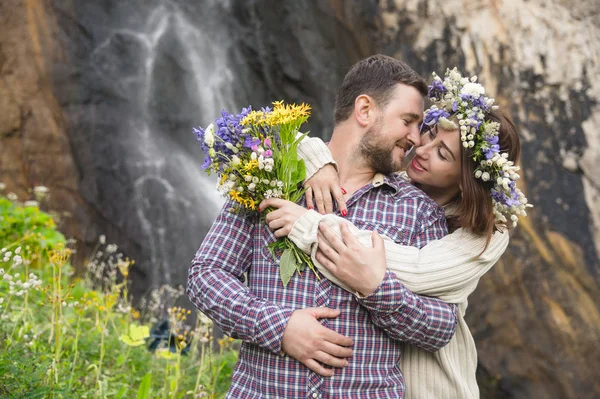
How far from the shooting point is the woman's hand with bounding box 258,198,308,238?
2.20 m

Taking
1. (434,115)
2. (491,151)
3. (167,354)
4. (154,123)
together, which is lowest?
(167,354)

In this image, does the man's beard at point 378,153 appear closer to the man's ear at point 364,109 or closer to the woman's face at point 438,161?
the man's ear at point 364,109

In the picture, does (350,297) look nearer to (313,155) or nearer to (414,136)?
(313,155)

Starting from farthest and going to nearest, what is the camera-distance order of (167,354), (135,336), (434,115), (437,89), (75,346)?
(167,354) → (135,336) → (75,346) → (437,89) → (434,115)

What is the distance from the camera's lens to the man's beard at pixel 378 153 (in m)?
2.44

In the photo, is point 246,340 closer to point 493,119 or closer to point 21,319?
point 493,119

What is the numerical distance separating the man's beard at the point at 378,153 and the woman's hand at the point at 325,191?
157mm

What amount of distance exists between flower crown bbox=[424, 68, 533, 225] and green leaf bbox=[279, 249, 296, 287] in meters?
0.74

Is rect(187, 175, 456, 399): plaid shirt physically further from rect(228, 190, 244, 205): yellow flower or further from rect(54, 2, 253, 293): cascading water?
rect(54, 2, 253, 293): cascading water

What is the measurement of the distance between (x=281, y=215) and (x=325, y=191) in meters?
0.21

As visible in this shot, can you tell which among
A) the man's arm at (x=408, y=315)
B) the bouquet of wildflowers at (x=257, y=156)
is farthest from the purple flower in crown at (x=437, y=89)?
the man's arm at (x=408, y=315)

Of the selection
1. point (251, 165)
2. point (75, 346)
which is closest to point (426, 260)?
point (251, 165)

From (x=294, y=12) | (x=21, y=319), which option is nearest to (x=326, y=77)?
(x=294, y=12)

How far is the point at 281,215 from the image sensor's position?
223 centimetres
